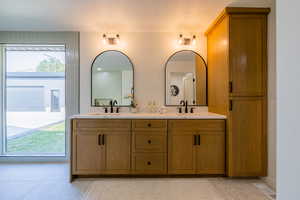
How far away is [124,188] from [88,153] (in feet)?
2.40

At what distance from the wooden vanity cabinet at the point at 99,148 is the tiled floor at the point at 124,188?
18 cm

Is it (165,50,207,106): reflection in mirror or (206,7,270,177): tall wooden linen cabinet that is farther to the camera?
(165,50,207,106): reflection in mirror

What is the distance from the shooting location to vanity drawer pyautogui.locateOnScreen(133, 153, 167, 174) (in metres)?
2.92

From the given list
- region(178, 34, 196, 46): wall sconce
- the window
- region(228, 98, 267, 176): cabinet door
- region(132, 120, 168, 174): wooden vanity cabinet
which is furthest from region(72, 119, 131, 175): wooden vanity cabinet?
region(178, 34, 196, 46): wall sconce

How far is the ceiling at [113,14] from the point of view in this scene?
2.60 meters

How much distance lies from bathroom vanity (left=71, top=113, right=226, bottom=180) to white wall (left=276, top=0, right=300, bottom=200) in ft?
6.59

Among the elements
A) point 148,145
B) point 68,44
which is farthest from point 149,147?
point 68,44

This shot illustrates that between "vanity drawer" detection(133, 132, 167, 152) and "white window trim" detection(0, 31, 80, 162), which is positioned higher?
"white window trim" detection(0, 31, 80, 162)

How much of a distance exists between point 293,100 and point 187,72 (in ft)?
9.28

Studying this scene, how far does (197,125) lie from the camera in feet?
9.64

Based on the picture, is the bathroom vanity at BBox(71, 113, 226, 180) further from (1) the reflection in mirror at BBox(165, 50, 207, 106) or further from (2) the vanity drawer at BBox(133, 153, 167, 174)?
(1) the reflection in mirror at BBox(165, 50, 207, 106)

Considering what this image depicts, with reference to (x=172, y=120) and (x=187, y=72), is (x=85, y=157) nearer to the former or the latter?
(x=172, y=120)

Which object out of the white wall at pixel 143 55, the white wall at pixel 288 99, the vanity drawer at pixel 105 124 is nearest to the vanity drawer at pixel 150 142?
the vanity drawer at pixel 105 124

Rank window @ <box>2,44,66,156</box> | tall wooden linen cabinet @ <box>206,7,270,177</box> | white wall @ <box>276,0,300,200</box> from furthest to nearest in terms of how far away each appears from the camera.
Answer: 1. window @ <box>2,44,66,156</box>
2. tall wooden linen cabinet @ <box>206,7,270,177</box>
3. white wall @ <box>276,0,300,200</box>
